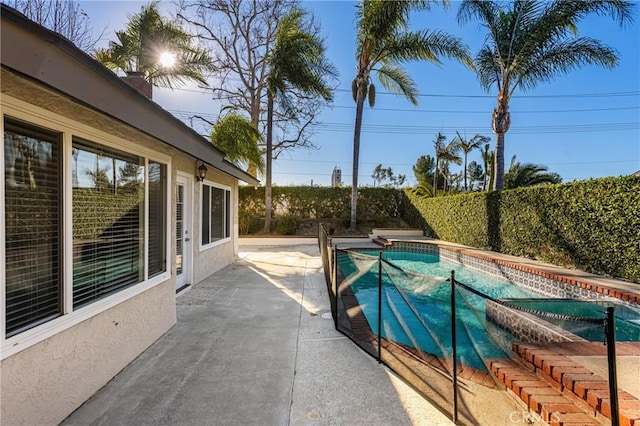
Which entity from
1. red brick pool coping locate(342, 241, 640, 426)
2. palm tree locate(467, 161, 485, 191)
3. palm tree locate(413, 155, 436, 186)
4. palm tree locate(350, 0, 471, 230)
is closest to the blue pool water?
red brick pool coping locate(342, 241, 640, 426)

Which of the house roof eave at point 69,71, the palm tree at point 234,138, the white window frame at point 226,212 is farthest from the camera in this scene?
the palm tree at point 234,138

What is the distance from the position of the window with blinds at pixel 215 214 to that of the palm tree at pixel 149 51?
5.47 metres

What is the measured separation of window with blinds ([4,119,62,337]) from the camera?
1.96 metres

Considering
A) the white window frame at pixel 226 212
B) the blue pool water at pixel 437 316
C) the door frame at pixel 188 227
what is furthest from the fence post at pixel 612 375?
the white window frame at pixel 226 212

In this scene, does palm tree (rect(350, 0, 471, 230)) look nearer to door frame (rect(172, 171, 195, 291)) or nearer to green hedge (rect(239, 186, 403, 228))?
green hedge (rect(239, 186, 403, 228))

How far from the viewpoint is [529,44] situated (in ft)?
33.7

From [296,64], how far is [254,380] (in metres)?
13.4

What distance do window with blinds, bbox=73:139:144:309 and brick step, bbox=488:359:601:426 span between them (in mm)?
3662

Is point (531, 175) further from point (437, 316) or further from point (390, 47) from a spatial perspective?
point (437, 316)

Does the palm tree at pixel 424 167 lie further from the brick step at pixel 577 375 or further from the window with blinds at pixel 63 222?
the window with blinds at pixel 63 222

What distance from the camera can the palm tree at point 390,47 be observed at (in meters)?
13.0

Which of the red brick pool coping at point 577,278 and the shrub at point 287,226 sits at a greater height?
the shrub at point 287,226

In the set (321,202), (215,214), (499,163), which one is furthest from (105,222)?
(321,202)

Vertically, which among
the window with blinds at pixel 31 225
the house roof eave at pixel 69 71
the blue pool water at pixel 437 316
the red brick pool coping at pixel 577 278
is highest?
the house roof eave at pixel 69 71
